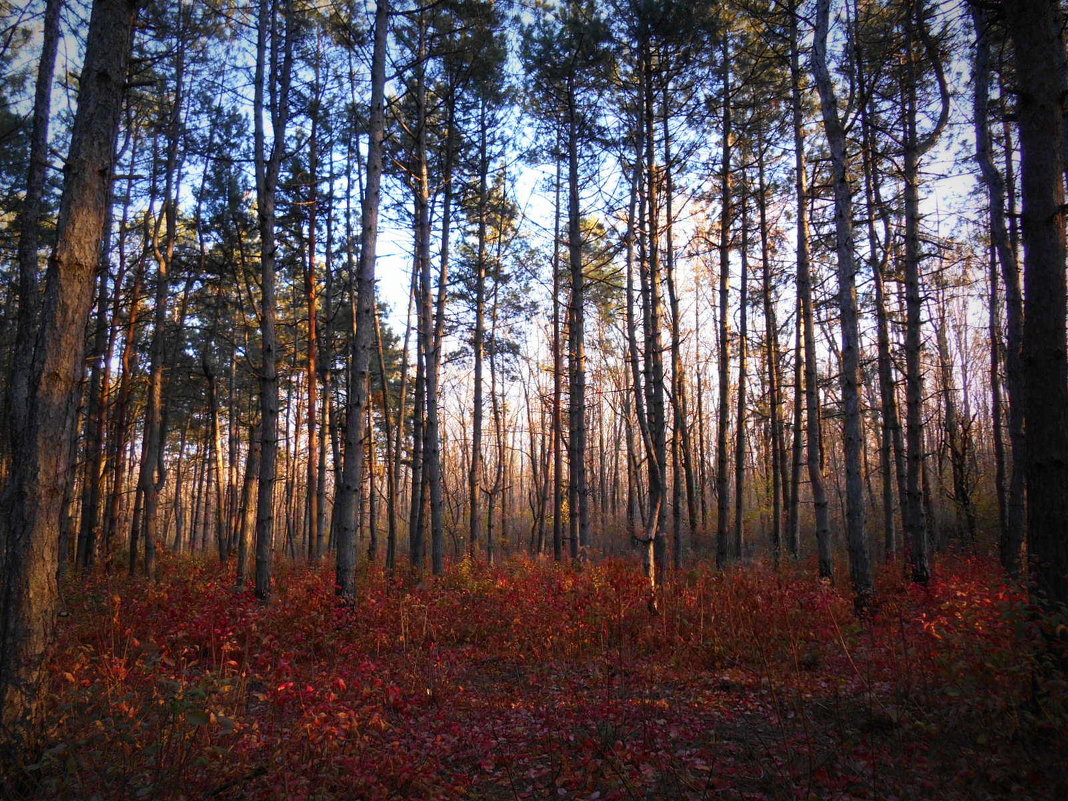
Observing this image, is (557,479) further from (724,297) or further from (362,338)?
(362,338)

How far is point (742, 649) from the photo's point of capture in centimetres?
680

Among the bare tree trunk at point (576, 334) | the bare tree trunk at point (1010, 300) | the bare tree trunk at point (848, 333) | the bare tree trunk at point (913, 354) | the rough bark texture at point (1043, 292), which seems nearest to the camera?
the rough bark texture at point (1043, 292)

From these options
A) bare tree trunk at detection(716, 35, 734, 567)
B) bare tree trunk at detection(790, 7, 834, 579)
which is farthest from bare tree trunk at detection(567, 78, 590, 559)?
bare tree trunk at detection(790, 7, 834, 579)

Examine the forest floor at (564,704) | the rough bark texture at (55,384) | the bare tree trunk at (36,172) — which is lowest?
the forest floor at (564,704)

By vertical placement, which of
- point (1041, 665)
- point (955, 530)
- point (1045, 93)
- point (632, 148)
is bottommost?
point (955, 530)

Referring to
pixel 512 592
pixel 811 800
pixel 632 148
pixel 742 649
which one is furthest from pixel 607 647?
pixel 632 148

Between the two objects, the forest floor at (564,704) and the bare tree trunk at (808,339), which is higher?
the bare tree trunk at (808,339)

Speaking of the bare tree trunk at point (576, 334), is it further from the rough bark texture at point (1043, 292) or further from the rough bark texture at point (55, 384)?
the rough bark texture at point (55, 384)

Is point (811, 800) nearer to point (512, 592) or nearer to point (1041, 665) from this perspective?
point (1041, 665)

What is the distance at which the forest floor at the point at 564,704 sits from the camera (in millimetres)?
3520

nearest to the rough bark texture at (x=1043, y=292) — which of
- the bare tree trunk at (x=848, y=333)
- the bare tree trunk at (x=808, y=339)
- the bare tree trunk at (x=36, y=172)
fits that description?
the bare tree trunk at (x=848, y=333)

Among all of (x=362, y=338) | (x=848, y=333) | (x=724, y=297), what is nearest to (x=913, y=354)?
(x=848, y=333)

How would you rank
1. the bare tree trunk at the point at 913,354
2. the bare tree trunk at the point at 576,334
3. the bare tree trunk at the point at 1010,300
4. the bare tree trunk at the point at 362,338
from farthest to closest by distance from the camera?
the bare tree trunk at the point at 576,334 → the bare tree trunk at the point at 913,354 → the bare tree trunk at the point at 1010,300 → the bare tree trunk at the point at 362,338

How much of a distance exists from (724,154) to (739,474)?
8380 millimetres
